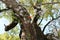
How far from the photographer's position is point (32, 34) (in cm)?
514

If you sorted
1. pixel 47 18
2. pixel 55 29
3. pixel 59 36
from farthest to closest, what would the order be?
pixel 47 18, pixel 55 29, pixel 59 36

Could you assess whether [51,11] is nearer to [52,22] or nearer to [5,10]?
[52,22]

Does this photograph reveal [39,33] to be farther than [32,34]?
Yes

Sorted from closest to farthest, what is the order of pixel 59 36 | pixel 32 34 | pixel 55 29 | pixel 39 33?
pixel 32 34 < pixel 39 33 < pixel 59 36 < pixel 55 29

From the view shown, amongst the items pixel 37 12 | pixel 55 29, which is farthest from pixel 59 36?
pixel 37 12

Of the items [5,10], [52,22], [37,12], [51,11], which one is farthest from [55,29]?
[5,10]

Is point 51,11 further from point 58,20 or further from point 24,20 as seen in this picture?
point 24,20

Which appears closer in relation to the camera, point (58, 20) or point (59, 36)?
point (59, 36)

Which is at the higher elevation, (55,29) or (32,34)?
(32,34)

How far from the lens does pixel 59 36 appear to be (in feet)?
22.4

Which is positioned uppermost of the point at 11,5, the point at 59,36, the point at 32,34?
the point at 11,5

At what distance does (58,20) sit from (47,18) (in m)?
0.56

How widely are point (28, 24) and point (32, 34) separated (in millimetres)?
290

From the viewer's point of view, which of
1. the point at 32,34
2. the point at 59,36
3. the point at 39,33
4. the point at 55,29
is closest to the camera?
the point at 32,34
